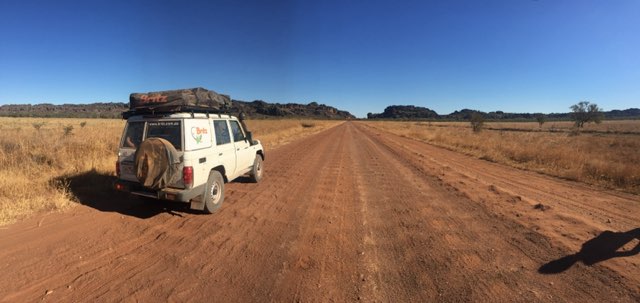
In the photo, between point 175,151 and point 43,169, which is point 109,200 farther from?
point 43,169

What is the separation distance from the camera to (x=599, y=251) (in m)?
4.50

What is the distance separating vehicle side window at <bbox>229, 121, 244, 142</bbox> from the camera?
793 cm

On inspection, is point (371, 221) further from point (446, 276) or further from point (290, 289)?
point (290, 289)

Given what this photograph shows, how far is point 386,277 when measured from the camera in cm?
381

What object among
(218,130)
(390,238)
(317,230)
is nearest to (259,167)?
(218,130)

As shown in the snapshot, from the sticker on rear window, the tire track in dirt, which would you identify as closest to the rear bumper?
the sticker on rear window

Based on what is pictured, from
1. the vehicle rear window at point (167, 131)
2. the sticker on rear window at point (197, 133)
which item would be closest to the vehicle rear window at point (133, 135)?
the vehicle rear window at point (167, 131)

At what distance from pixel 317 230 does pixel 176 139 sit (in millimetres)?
3020

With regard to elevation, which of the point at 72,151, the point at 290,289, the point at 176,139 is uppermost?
the point at 176,139

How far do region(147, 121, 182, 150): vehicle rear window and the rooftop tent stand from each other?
0.25 meters

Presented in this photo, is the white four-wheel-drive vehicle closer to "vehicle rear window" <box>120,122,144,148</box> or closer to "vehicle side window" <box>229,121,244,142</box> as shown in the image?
"vehicle rear window" <box>120,122,144,148</box>

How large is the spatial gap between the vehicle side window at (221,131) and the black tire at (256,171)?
5.63ft

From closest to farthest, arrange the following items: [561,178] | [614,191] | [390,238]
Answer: [390,238] < [614,191] < [561,178]

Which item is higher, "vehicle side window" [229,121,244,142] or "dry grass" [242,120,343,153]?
"vehicle side window" [229,121,244,142]
